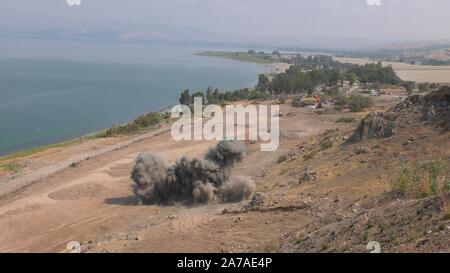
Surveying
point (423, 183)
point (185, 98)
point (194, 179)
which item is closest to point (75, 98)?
point (185, 98)

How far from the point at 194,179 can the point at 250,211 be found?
→ 188 inches

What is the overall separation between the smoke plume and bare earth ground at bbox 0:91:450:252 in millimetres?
741

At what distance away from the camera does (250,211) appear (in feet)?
53.3

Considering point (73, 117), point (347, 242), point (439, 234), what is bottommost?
point (73, 117)

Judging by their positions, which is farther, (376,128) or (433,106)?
(376,128)

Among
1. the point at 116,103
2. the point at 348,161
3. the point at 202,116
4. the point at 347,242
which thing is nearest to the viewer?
the point at 347,242

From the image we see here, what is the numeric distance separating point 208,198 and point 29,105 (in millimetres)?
64467

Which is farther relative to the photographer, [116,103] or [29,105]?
[116,103]

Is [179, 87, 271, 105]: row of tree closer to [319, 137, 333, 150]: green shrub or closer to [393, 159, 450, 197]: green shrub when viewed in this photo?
[319, 137, 333, 150]: green shrub

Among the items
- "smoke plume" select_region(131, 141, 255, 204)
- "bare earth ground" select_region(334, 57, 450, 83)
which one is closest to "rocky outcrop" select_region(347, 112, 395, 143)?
"smoke plume" select_region(131, 141, 255, 204)

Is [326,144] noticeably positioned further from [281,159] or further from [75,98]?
[75,98]
